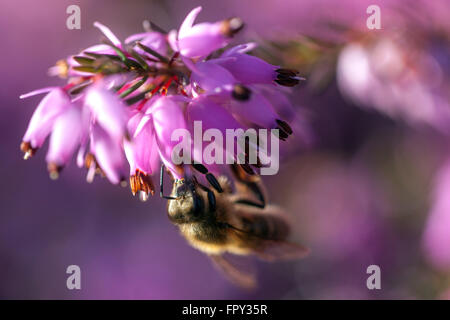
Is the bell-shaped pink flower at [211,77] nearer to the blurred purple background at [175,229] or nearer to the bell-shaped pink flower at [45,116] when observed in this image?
the bell-shaped pink flower at [45,116]

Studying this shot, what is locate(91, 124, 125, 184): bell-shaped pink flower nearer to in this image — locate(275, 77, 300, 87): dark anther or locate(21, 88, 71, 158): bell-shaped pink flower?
locate(21, 88, 71, 158): bell-shaped pink flower

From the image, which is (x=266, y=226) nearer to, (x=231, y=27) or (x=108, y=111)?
(x=231, y=27)

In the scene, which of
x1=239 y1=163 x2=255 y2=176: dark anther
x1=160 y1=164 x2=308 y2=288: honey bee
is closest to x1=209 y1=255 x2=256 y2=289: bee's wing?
x1=160 y1=164 x2=308 y2=288: honey bee

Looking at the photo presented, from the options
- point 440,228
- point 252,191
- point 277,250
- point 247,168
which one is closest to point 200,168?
point 247,168

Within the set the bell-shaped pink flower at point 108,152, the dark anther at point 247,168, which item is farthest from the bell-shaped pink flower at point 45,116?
the dark anther at point 247,168

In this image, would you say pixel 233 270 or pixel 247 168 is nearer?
pixel 247 168
